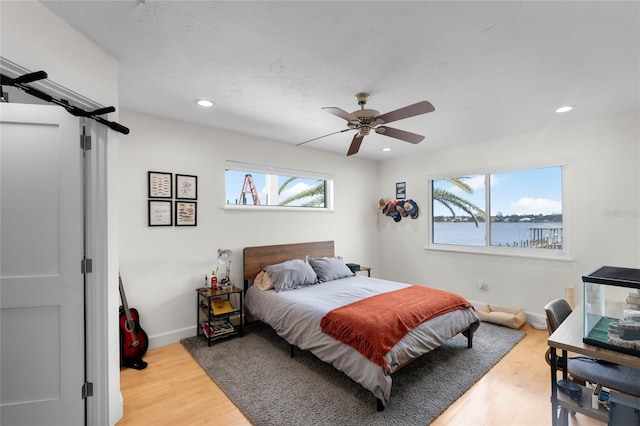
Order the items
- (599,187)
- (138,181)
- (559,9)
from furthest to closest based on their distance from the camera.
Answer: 1. (599,187)
2. (138,181)
3. (559,9)

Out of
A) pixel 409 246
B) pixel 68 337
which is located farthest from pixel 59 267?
pixel 409 246

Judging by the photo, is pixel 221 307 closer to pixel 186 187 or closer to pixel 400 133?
pixel 186 187

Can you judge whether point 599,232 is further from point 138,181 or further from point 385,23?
point 138,181

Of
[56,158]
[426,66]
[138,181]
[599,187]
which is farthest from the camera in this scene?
[599,187]

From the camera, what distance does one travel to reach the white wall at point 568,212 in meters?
3.17

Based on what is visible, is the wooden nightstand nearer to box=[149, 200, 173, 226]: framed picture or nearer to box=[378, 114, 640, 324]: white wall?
box=[149, 200, 173, 226]: framed picture

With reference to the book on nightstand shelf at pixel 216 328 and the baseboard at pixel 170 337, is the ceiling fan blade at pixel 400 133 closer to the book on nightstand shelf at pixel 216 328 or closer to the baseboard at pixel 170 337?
the book on nightstand shelf at pixel 216 328

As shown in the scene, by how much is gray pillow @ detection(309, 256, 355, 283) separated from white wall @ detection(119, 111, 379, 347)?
1.79 feet

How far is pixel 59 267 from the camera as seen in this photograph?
182 cm

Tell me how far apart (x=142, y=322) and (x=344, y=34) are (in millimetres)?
3284

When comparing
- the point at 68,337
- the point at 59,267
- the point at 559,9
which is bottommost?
the point at 68,337

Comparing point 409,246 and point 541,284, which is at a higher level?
point 409,246

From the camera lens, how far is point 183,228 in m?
3.38

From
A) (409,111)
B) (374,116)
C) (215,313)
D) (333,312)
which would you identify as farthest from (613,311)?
(215,313)
